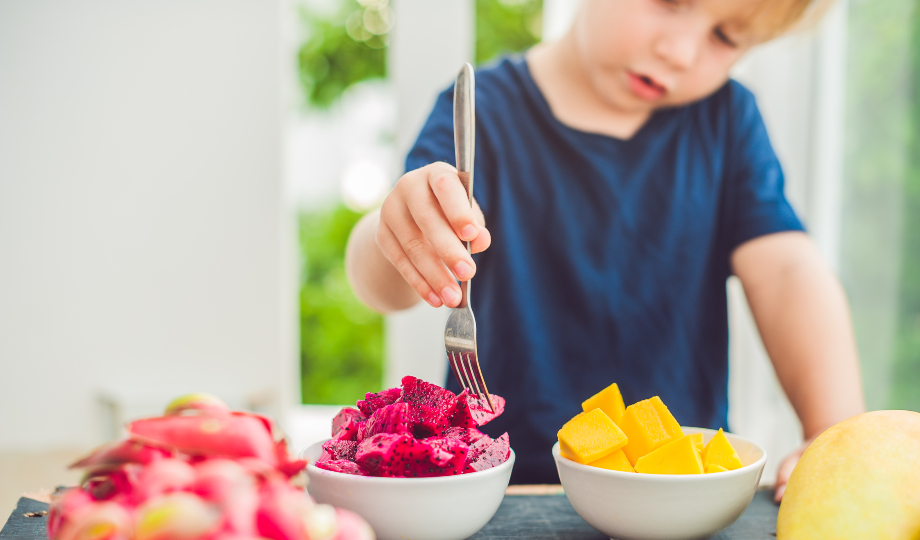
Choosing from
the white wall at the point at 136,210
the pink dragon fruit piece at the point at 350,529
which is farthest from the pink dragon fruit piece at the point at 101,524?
the white wall at the point at 136,210

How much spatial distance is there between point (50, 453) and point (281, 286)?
869 mm

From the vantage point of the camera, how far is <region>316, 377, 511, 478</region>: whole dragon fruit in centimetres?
47

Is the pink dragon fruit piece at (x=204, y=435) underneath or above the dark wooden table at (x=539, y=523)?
above

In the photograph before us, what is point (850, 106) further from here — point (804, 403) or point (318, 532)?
point (318, 532)

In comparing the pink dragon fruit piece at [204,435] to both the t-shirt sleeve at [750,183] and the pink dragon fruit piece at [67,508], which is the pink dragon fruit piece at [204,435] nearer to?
the pink dragon fruit piece at [67,508]

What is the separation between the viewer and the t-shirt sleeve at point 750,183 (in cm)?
101

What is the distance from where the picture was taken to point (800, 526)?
0.48 meters

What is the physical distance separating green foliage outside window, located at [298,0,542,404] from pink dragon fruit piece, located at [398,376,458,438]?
185 centimetres

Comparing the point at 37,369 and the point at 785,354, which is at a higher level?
the point at 785,354

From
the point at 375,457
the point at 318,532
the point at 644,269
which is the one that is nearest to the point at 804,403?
the point at 644,269

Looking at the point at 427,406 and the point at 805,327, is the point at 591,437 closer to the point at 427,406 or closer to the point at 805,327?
the point at 427,406

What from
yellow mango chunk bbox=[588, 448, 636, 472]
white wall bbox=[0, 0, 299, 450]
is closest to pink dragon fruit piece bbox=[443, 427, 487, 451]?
yellow mango chunk bbox=[588, 448, 636, 472]

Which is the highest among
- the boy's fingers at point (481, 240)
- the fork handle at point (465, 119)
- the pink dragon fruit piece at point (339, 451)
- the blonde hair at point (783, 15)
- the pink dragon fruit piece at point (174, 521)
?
the blonde hair at point (783, 15)

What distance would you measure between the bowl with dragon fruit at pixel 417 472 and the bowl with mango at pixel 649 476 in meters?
0.07
